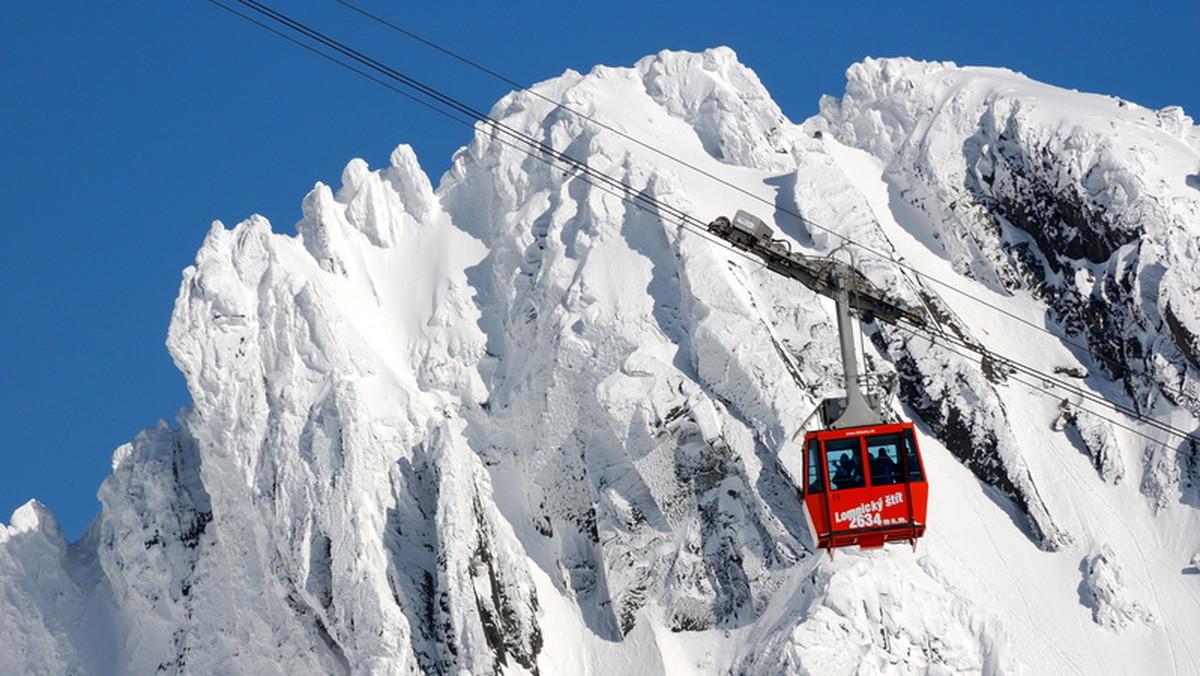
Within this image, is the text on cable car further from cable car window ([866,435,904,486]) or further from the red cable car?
cable car window ([866,435,904,486])

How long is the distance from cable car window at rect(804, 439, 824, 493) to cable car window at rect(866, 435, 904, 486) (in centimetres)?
143

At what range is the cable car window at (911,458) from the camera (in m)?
58.8

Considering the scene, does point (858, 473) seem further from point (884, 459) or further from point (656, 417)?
point (656, 417)

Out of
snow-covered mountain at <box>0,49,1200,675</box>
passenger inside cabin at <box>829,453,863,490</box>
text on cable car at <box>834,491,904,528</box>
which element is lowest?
text on cable car at <box>834,491,904,528</box>

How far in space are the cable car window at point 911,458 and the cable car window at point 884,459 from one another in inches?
8.9

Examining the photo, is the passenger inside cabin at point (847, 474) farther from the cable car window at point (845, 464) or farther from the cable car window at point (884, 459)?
the cable car window at point (884, 459)

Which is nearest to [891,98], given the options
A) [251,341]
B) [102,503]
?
[251,341]

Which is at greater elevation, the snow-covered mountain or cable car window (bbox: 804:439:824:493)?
the snow-covered mountain

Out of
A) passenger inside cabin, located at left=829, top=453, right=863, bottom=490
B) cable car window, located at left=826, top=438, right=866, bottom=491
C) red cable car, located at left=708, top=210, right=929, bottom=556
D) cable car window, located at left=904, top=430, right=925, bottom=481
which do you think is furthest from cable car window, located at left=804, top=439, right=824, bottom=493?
cable car window, located at left=904, top=430, right=925, bottom=481

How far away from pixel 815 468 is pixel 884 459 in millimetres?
2033

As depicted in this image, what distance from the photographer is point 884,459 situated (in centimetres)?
5919

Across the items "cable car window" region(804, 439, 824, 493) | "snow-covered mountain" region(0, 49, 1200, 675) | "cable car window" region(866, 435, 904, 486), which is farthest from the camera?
"snow-covered mountain" region(0, 49, 1200, 675)

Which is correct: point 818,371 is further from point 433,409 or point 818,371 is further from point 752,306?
point 433,409

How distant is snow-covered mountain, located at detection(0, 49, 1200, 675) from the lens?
86.1 metres
